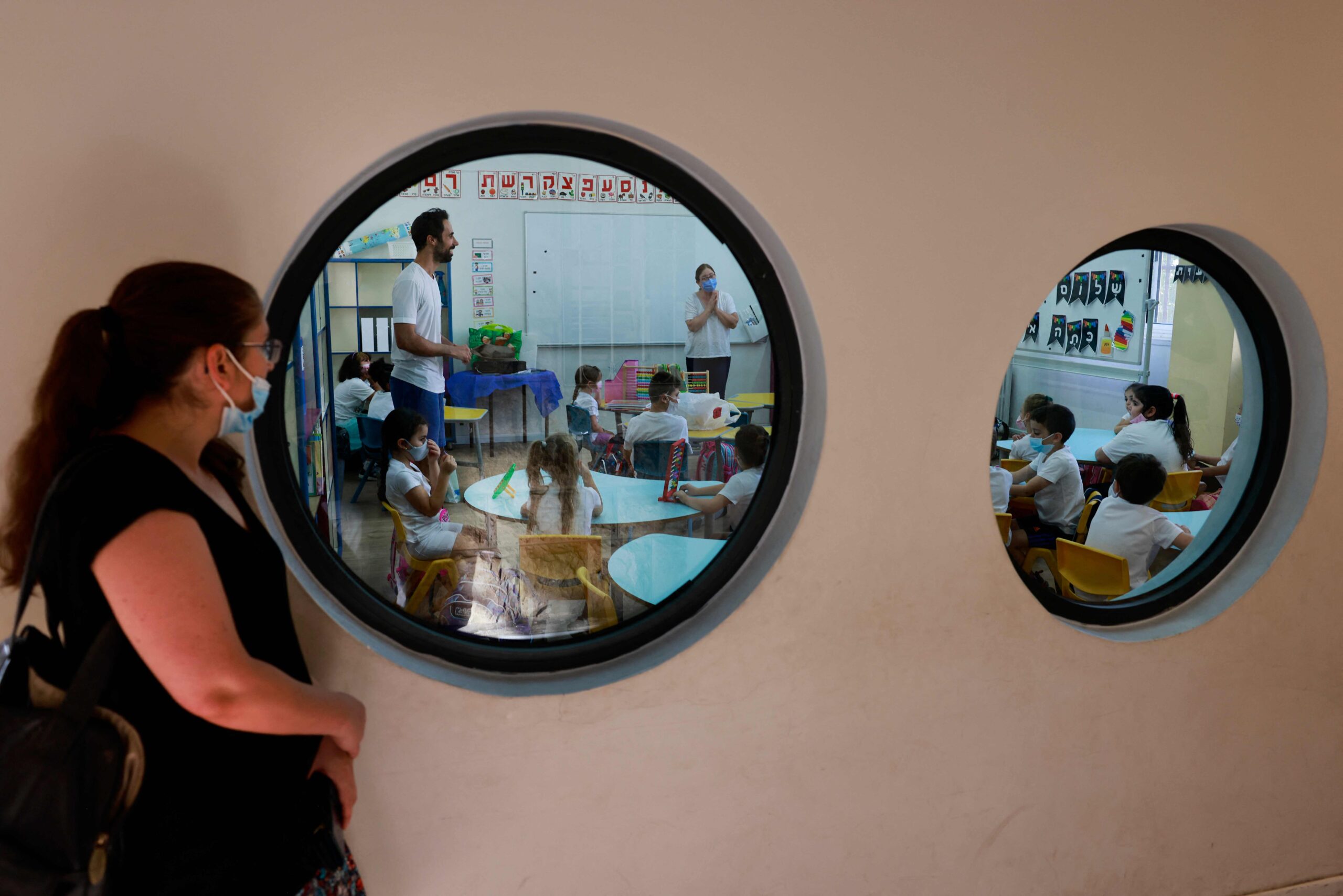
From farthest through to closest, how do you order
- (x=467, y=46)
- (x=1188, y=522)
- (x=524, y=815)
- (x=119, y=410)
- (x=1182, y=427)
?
1. (x=1182, y=427)
2. (x=1188, y=522)
3. (x=524, y=815)
4. (x=467, y=46)
5. (x=119, y=410)

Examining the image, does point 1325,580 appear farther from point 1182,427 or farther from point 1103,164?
point 1103,164

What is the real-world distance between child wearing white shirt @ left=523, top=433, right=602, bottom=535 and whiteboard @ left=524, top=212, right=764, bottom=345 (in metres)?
0.31

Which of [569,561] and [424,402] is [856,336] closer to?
[569,561]

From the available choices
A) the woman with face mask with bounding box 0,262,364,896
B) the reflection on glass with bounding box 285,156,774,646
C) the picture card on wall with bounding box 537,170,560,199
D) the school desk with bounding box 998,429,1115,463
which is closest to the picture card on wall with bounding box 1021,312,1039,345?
the school desk with bounding box 998,429,1115,463

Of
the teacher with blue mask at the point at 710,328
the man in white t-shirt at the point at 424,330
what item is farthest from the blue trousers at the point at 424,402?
the teacher with blue mask at the point at 710,328

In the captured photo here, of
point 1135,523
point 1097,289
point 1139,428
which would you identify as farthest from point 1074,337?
point 1135,523

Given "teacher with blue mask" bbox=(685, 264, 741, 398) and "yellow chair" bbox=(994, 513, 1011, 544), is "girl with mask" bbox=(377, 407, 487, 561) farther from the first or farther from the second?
"yellow chair" bbox=(994, 513, 1011, 544)

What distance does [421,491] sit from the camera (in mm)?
2436

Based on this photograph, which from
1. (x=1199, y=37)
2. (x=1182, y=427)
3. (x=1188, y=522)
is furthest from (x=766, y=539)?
(x=1182, y=427)

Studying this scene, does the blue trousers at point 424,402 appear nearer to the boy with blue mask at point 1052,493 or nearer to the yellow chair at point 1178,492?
the yellow chair at point 1178,492

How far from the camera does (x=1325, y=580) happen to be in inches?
97.1

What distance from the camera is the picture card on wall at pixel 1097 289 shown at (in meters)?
3.57

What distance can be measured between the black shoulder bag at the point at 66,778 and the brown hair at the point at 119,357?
0.11 metres

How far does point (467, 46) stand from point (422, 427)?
1027mm
